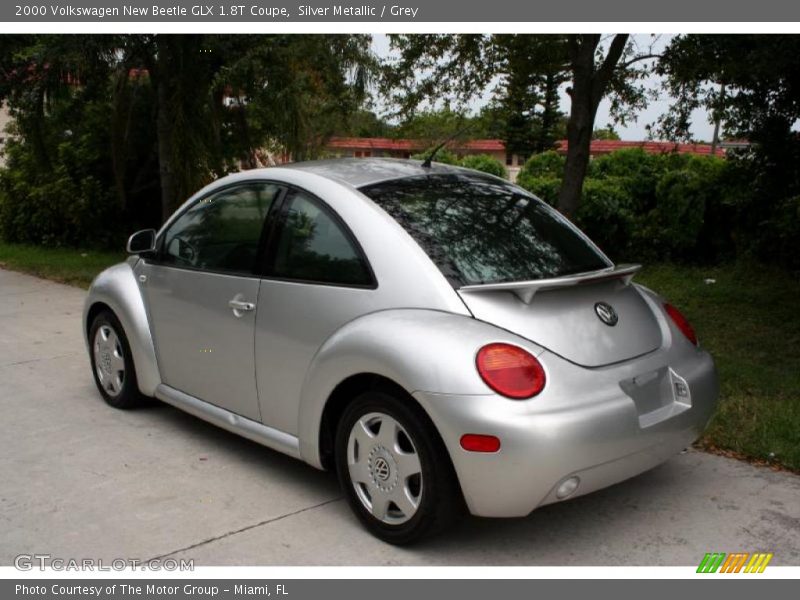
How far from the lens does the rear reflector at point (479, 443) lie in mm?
3254

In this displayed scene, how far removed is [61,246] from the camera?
1598 centimetres

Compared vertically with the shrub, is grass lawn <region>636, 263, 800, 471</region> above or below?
below

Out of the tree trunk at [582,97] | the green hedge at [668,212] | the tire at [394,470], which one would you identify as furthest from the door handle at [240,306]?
the green hedge at [668,212]

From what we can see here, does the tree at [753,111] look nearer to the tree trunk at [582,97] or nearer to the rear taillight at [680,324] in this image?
the tree trunk at [582,97]

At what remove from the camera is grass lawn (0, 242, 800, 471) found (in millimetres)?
4848

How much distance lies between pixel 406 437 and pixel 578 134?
5541 millimetres

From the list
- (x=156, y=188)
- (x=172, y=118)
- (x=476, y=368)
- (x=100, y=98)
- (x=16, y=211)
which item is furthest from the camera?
(x=16, y=211)

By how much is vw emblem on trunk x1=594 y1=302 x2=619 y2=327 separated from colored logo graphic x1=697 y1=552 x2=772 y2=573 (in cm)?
106

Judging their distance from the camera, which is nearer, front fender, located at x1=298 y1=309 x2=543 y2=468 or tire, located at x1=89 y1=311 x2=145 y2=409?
front fender, located at x1=298 y1=309 x2=543 y2=468

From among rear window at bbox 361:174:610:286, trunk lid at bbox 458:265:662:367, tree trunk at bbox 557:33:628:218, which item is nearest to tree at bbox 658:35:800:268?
tree trunk at bbox 557:33:628:218

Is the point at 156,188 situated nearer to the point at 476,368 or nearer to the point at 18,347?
the point at 18,347

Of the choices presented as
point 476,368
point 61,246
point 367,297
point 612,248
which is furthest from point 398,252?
point 61,246

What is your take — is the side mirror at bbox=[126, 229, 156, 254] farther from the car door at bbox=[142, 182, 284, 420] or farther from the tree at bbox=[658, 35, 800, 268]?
the tree at bbox=[658, 35, 800, 268]

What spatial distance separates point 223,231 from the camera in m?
4.80
